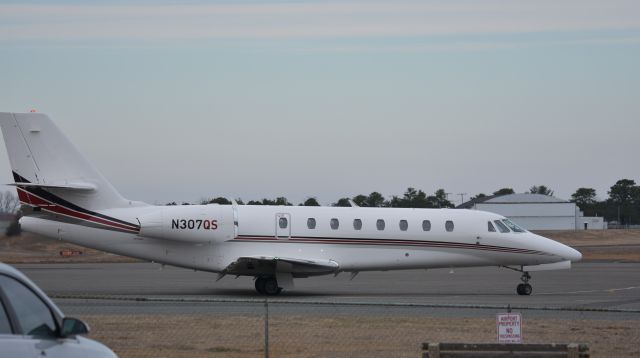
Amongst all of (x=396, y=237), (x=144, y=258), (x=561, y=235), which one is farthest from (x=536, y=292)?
(x=561, y=235)

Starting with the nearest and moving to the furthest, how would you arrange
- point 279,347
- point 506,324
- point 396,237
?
point 506,324, point 279,347, point 396,237

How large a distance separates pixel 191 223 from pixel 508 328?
14.7m

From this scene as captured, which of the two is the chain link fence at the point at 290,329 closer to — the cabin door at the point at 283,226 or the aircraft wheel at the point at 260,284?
the aircraft wheel at the point at 260,284

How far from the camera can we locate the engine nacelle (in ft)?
86.1

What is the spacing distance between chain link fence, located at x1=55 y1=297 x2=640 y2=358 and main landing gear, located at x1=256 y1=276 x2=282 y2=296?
4739 mm

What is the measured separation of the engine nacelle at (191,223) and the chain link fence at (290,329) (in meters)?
4.42

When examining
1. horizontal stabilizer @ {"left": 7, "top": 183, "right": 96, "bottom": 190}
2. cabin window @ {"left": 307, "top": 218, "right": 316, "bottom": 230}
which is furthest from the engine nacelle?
cabin window @ {"left": 307, "top": 218, "right": 316, "bottom": 230}

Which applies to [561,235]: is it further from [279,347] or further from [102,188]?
[279,347]

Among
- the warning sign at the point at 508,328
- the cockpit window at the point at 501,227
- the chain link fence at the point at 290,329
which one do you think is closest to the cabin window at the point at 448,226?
the cockpit window at the point at 501,227

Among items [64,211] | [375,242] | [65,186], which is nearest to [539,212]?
[375,242]

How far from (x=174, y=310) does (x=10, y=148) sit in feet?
25.2

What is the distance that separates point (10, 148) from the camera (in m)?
25.4

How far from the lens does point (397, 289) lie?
29859mm

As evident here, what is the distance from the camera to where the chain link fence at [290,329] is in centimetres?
1453
